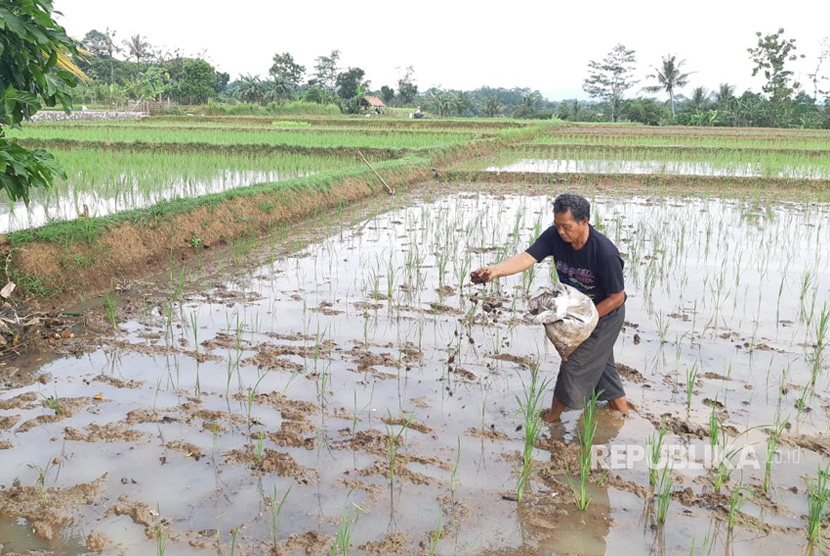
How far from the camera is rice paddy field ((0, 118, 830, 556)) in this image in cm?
235

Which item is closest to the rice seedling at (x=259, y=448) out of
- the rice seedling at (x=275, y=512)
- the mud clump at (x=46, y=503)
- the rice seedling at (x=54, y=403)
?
the rice seedling at (x=275, y=512)

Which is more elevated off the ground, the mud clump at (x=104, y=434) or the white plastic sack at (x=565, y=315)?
the white plastic sack at (x=565, y=315)

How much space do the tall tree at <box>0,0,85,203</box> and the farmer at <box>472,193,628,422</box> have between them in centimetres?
235

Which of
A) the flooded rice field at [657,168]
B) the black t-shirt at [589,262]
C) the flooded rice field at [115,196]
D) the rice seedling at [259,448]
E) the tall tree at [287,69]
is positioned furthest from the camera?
the tall tree at [287,69]

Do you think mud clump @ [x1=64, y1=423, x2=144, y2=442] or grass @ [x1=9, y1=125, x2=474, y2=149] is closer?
mud clump @ [x1=64, y1=423, x2=144, y2=442]

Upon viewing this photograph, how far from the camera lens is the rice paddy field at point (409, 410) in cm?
235

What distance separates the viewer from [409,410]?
326cm

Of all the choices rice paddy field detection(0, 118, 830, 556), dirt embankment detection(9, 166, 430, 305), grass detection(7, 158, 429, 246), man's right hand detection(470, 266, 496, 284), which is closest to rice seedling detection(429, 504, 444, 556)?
rice paddy field detection(0, 118, 830, 556)

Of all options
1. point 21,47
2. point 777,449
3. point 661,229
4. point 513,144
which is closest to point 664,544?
point 777,449

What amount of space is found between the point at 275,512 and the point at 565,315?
1.43m

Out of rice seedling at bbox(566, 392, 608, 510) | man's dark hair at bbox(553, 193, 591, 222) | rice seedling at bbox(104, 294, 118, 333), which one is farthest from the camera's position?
rice seedling at bbox(104, 294, 118, 333)

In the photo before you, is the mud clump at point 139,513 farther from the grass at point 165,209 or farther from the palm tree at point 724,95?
the palm tree at point 724,95

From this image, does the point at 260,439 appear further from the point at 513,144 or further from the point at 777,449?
the point at 513,144

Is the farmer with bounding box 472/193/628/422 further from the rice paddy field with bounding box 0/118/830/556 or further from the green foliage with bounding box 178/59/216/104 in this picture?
the green foliage with bounding box 178/59/216/104
